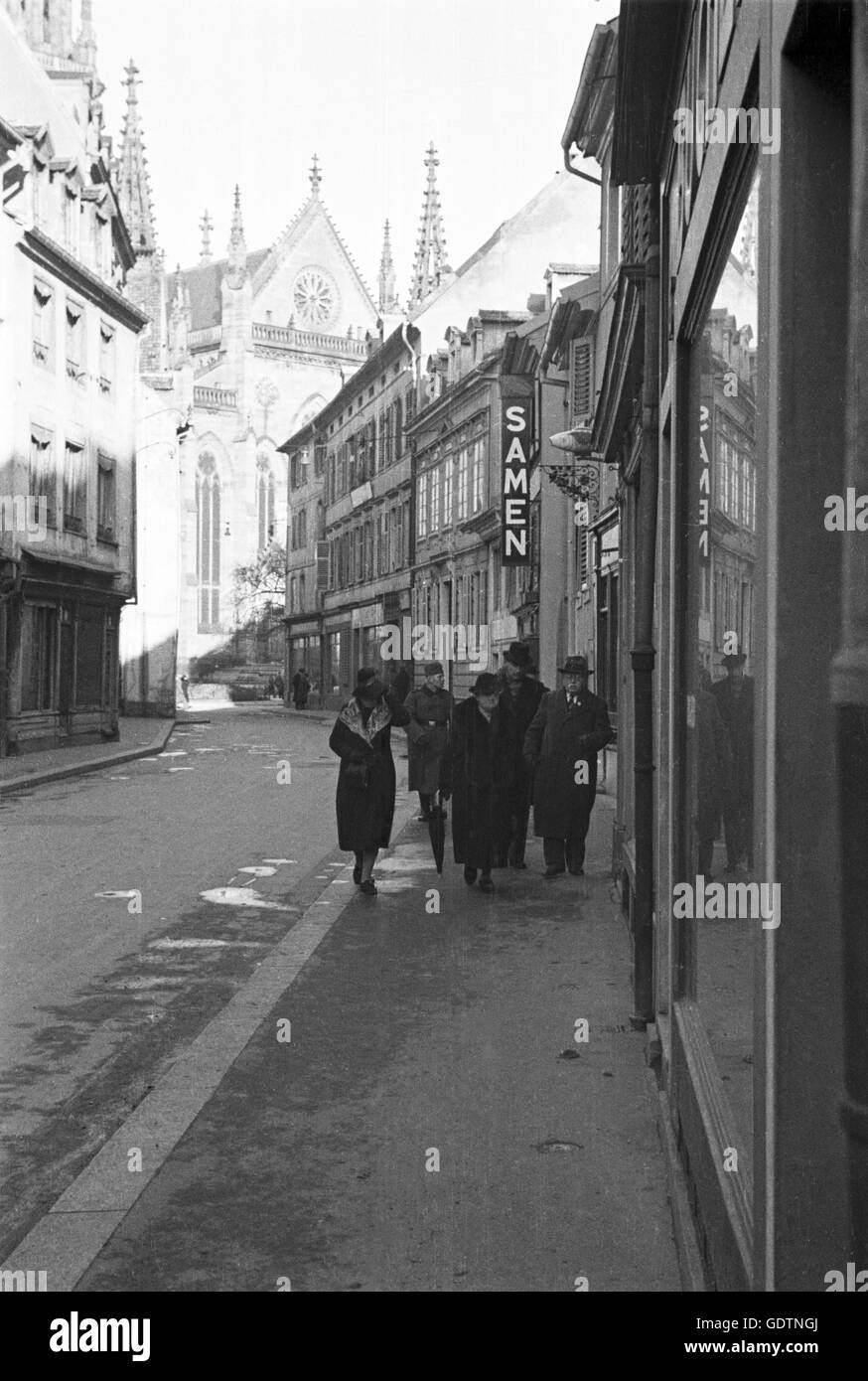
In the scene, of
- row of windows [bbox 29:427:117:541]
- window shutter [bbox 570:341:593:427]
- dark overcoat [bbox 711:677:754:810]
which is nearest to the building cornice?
row of windows [bbox 29:427:117:541]

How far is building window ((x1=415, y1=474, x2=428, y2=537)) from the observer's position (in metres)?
44.0

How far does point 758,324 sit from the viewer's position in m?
2.46

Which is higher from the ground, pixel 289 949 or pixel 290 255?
pixel 290 255

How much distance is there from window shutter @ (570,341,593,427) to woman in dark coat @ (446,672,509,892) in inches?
456

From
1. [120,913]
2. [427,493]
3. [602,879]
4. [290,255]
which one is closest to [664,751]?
[120,913]

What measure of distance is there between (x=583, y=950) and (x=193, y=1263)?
15.4 ft

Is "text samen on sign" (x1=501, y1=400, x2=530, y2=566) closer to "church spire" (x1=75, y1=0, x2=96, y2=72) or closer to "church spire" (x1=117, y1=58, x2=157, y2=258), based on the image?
"church spire" (x1=75, y1=0, x2=96, y2=72)

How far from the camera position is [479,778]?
1091 cm

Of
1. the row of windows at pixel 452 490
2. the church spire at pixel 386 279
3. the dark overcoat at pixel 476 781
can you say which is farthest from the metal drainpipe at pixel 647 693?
the church spire at pixel 386 279

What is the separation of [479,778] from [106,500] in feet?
80.3

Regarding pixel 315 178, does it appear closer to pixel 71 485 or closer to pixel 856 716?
pixel 71 485
